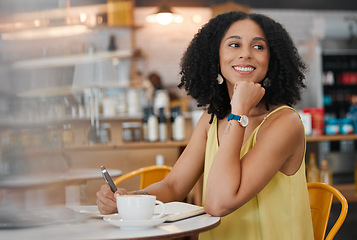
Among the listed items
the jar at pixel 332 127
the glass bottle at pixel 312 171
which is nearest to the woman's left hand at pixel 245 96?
the glass bottle at pixel 312 171

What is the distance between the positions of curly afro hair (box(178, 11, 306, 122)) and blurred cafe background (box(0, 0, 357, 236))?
11.3 inches

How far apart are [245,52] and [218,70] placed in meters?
0.20

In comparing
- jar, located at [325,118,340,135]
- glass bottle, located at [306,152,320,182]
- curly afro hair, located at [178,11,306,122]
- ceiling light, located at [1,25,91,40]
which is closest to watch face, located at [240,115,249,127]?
curly afro hair, located at [178,11,306,122]

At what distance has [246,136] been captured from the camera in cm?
144

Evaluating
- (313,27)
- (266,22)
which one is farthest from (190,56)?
(313,27)

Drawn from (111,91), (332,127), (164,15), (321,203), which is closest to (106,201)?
(321,203)

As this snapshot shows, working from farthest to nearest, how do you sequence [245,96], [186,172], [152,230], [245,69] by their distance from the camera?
[186,172] < [245,69] < [245,96] < [152,230]

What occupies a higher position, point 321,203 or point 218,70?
point 218,70

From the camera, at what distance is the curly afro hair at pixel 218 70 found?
1.45 m

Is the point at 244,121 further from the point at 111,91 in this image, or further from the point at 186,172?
the point at 111,91

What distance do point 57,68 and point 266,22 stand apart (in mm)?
1177

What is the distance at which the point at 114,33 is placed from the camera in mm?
7082

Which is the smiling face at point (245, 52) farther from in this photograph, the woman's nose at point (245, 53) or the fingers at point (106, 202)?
the fingers at point (106, 202)

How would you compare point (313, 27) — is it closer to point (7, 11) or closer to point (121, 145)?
point (121, 145)
